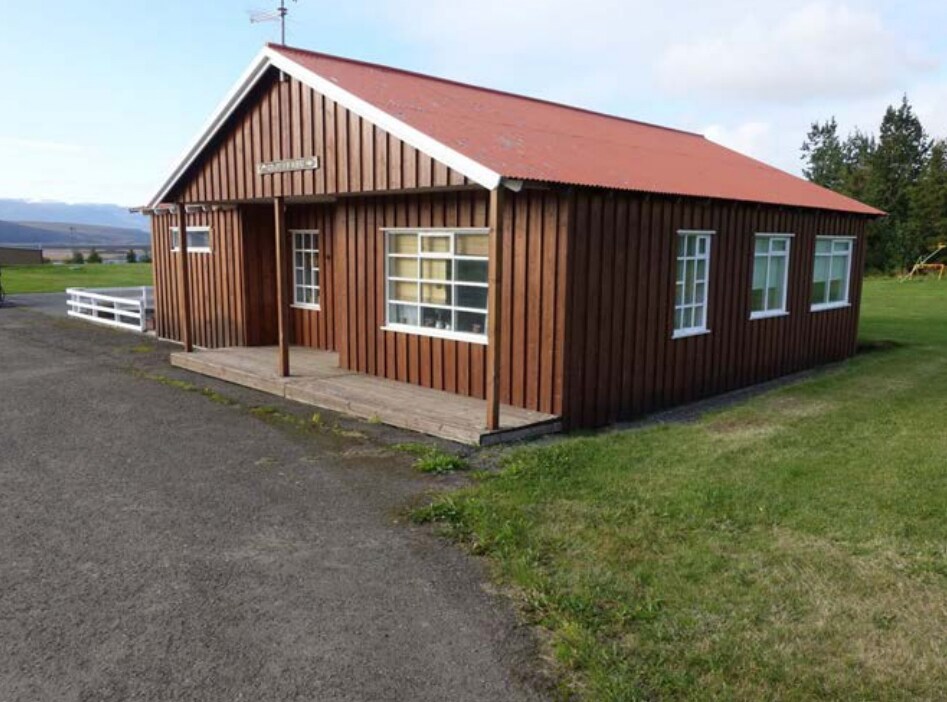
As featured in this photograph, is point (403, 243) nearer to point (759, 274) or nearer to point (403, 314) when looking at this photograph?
point (403, 314)

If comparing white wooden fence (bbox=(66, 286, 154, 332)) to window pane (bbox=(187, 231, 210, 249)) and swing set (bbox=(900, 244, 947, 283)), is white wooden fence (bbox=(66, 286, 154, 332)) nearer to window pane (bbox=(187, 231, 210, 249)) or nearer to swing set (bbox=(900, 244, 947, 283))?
window pane (bbox=(187, 231, 210, 249))

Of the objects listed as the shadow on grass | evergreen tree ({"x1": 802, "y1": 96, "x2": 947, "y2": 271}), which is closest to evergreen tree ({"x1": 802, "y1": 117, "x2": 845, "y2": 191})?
evergreen tree ({"x1": 802, "y1": 96, "x2": 947, "y2": 271})

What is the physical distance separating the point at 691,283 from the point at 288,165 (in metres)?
5.76

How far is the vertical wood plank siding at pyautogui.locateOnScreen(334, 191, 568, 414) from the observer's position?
8.41 meters

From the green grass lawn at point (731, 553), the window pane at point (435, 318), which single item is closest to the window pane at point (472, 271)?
the window pane at point (435, 318)

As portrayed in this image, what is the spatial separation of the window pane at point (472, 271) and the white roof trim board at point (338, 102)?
159cm

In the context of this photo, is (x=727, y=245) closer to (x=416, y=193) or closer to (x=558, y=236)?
(x=558, y=236)

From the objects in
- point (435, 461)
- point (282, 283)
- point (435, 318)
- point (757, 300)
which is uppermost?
point (282, 283)

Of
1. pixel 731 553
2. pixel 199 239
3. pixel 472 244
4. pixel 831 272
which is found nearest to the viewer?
pixel 731 553

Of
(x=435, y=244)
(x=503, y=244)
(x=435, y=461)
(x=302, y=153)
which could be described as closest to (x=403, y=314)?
(x=435, y=244)

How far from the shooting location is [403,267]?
34.4 ft

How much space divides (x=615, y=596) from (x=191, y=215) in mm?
13126

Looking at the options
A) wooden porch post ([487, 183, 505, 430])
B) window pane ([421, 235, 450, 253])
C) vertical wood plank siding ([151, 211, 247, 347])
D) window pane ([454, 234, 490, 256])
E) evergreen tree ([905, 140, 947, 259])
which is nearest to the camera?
wooden porch post ([487, 183, 505, 430])

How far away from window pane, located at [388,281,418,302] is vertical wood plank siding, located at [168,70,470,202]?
1497 millimetres
